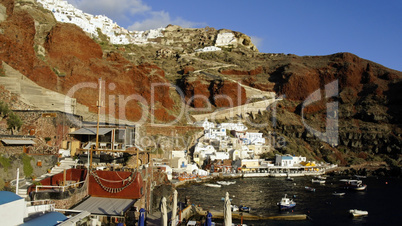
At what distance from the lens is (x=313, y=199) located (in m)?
35.2

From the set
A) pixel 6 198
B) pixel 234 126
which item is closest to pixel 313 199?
pixel 6 198

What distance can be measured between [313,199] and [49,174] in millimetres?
27330

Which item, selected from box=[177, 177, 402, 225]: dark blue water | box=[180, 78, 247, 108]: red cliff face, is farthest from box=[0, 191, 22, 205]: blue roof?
box=[180, 78, 247, 108]: red cliff face

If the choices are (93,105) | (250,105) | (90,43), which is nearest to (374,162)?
(250,105)

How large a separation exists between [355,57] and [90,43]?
255 feet

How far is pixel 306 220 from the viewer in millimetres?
26312

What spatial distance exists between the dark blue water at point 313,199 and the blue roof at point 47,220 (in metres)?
16.2

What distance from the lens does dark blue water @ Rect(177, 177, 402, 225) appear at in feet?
90.8

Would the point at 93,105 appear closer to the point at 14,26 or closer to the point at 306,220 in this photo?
the point at 14,26

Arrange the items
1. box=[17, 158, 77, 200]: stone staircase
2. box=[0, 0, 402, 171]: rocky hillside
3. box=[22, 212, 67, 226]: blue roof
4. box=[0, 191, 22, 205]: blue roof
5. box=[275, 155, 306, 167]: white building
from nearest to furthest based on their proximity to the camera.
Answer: box=[0, 191, 22, 205]: blue roof, box=[22, 212, 67, 226]: blue roof, box=[17, 158, 77, 200]: stone staircase, box=[0, 0, 402, 171]: rocky hillside, box=[275, 155, 306, 167]: white building

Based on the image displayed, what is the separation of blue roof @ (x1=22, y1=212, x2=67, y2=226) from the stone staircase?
476cm

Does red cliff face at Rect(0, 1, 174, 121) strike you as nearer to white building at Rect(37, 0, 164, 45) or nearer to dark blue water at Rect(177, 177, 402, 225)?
dark blue water at Rect(177, 177, 402, 225)

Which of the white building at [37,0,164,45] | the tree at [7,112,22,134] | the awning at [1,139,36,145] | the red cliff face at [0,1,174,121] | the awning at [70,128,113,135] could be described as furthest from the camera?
the white building at [37,0,164,45]

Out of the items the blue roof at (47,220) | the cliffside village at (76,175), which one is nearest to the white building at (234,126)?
the cliffside village at (76,175)
